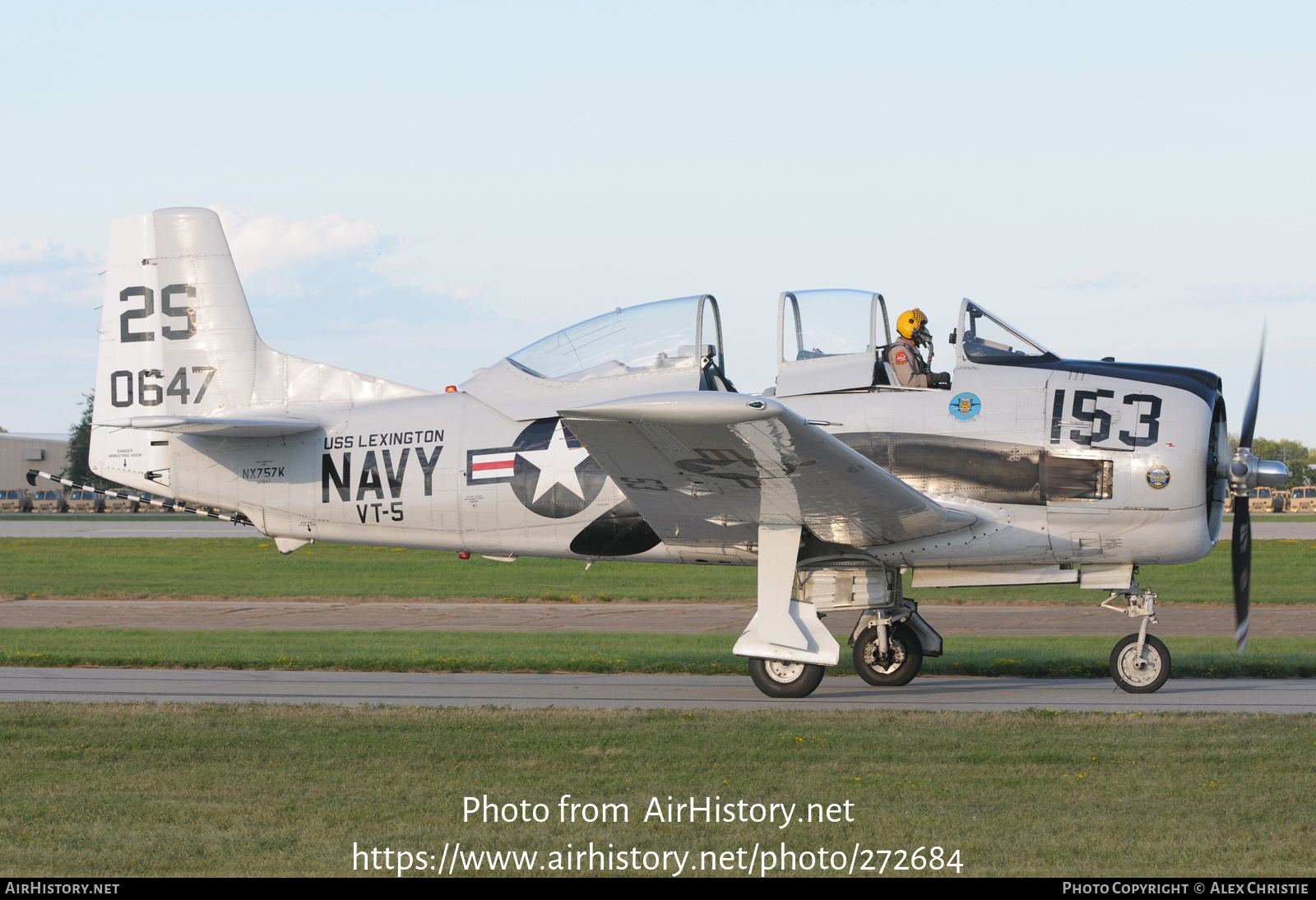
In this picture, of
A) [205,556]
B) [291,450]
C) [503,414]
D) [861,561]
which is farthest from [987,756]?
[205,556]

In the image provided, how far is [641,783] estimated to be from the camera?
25.0ft

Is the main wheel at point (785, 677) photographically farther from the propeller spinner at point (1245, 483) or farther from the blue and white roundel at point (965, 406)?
the propeller spinner at point (1245, 483)

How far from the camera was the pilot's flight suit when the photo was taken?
11391 millimetres

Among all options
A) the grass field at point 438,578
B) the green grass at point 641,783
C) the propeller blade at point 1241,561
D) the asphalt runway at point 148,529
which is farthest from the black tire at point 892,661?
the asphalt runway at point 148,529

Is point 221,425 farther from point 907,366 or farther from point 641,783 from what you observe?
point 907,366

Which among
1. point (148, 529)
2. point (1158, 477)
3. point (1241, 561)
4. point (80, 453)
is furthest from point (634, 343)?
point (80, 453)

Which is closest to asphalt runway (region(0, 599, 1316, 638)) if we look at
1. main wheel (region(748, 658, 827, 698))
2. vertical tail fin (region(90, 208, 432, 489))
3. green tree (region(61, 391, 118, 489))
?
vertical tail fin (region(90, 208, 432, 489))

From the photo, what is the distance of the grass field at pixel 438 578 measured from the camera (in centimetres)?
2711

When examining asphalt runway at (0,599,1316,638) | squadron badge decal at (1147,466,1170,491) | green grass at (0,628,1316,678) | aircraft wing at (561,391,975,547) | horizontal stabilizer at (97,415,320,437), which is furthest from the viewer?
asphalt runway at (0,599,1316,638)

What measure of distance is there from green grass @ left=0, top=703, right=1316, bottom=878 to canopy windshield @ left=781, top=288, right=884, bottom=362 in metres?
3.51

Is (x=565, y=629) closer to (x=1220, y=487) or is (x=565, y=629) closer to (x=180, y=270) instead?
(x=180, y=270)

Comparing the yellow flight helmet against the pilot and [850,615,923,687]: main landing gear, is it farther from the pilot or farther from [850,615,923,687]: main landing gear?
[850,615,923,687]: main landing gear

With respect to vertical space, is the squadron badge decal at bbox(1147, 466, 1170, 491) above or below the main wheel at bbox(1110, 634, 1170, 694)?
above

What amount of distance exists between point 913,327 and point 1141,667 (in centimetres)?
398
